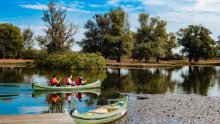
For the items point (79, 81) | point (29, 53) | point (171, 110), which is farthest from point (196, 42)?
point (171, 110)

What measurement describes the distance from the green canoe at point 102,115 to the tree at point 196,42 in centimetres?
12749

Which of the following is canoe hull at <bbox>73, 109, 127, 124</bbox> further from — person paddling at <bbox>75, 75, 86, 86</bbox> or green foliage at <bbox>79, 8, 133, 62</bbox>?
green foliage at <bbox>79, 8, 133, 62</bbox>

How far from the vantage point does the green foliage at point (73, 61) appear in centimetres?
9125

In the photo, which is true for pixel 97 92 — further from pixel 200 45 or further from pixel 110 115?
pixel 200 45

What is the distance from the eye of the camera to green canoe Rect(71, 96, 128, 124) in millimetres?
23027

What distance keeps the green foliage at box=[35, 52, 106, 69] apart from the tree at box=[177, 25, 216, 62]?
69.9 m

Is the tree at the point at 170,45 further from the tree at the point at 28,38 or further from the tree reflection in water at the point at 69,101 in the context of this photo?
the tree reflection in water at the point at 69,101

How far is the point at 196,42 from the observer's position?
501ft

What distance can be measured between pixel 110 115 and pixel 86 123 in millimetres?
2998

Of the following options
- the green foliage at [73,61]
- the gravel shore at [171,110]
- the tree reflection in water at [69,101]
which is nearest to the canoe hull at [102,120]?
the gravel shore at [171,110]

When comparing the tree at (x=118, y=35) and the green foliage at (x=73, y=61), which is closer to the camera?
the green foliage at (x=73, y=61)

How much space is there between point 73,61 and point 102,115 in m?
66.9

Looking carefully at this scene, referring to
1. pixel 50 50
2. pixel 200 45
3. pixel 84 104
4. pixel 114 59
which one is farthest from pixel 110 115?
pixel 200 45

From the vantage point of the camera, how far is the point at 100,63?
3701 inches
